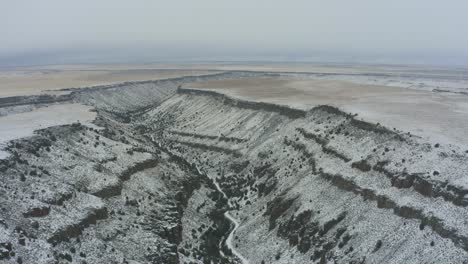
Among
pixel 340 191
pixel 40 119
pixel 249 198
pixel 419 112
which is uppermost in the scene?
pixel 419 112

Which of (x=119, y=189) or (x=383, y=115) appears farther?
(x=383, y=115)

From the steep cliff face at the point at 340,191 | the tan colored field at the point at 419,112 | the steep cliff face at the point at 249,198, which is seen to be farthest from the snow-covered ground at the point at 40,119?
the tan colored field at the point at 419,112

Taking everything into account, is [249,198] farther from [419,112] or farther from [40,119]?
[40,119]

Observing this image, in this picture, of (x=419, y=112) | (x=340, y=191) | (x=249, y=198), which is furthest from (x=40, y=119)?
(x=419, y=112)

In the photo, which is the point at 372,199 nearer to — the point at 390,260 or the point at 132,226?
the point at 390,260

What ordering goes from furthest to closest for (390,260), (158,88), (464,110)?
1. (158,88)
2. (464,110)
3. (390,260)

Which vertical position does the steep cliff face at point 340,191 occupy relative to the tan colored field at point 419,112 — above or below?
below

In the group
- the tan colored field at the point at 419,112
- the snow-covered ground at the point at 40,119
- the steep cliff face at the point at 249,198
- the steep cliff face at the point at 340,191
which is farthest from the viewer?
the snow-covered ground at the point at 40,119

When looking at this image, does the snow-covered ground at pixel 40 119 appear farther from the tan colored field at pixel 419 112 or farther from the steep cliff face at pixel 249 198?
the tan colored field at pixel 419 112

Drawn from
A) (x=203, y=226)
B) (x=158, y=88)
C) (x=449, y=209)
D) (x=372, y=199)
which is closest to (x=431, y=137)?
(x=372, y=199)
